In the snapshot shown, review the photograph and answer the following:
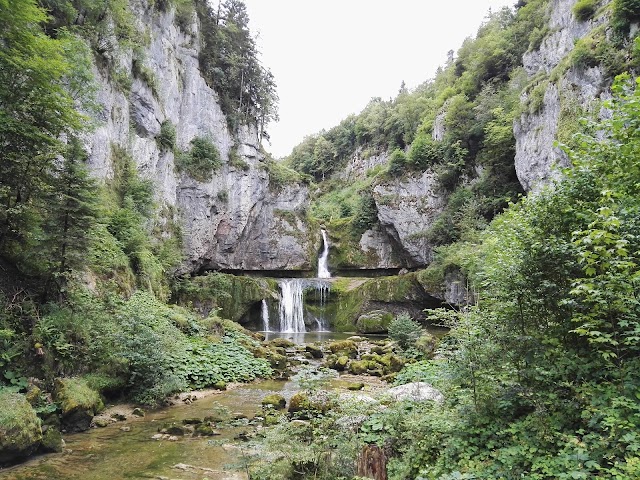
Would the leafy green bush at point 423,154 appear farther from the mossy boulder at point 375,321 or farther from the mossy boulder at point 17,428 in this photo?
the mossy boulder at point 17,428

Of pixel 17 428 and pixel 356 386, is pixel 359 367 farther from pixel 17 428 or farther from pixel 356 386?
pixel 17 428

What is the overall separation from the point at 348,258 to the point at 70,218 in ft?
80.6

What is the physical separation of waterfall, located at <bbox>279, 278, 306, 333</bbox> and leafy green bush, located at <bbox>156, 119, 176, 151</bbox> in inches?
429

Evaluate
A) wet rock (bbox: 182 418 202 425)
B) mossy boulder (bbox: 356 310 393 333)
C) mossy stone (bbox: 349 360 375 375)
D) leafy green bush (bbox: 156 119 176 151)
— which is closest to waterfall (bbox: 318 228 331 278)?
mossy boulder (bbox: 356 310 393 333)

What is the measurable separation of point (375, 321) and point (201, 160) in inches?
598

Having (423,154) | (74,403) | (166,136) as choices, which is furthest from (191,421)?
(423,154)

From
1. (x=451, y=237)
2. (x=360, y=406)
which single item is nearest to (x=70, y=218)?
(x=360, y=406)

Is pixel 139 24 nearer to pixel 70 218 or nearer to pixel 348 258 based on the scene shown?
pixel 70 218

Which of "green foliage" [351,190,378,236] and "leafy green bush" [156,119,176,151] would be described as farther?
"green foliage" [351,190,378,236]

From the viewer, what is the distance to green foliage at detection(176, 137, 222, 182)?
24.6 m

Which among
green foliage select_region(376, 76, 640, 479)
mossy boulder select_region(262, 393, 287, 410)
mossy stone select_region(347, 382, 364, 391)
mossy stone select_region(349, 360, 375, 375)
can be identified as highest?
green foliage select_region(376, 76, 640, 479)

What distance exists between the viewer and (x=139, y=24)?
19.3 m

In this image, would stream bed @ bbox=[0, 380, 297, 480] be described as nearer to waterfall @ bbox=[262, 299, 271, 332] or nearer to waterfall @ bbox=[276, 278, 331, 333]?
waterfall @ bbox=[262, 299, 271, 332]

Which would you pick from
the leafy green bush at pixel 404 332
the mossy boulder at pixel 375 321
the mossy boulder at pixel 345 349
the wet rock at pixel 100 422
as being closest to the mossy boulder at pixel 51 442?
the wet rock at pixel 100 422
